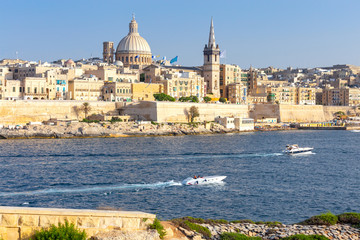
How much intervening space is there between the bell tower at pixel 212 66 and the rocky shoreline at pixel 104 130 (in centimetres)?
2734

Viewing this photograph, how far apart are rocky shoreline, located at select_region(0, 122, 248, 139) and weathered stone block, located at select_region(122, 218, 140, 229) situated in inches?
1659

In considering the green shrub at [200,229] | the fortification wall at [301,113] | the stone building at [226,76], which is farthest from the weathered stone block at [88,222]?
the stone building at [226,76]

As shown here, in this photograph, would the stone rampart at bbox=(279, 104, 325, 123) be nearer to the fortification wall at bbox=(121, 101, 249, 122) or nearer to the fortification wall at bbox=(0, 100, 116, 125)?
the fortification wall at bbox=(121, 101, 249, 122)

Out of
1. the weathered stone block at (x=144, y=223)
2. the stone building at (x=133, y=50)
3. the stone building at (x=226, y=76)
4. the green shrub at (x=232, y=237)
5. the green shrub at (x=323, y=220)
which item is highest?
the stone building at (x=133, y=50)

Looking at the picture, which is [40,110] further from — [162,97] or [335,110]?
[335,110]

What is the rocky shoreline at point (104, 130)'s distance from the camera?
5100 cm

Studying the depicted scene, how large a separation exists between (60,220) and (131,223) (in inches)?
54.6

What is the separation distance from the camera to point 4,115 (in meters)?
55.0

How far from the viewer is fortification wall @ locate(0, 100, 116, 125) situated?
55.4 meters

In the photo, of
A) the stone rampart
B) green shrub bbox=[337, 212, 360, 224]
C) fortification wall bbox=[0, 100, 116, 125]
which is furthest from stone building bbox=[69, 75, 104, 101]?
green shrub bbox=[337, 212, 360, 224]

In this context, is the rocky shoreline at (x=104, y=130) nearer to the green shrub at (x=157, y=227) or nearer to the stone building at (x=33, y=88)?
the stone building at (x=33, y=88)

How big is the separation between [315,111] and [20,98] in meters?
51.3

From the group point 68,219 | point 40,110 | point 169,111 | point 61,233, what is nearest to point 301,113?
point 169,111

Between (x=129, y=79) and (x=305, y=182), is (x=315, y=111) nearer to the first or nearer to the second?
(x=129, y=79)
